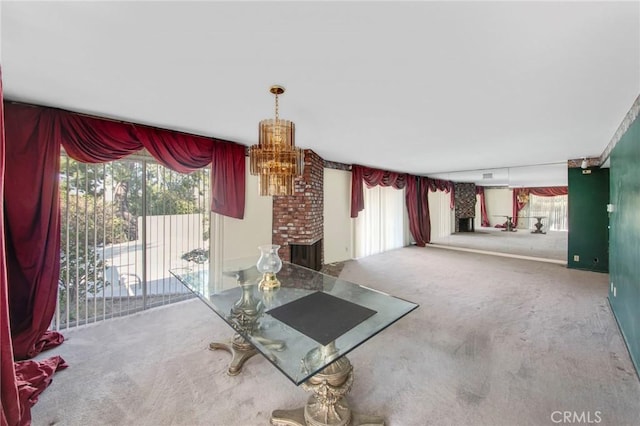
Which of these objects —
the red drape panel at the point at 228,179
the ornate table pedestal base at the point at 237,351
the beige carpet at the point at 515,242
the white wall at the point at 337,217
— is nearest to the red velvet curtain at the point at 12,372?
the ornate table pedestal base at the point at 237,351

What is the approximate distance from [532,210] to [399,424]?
6457mm

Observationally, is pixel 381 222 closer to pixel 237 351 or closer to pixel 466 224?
pixel 466 224

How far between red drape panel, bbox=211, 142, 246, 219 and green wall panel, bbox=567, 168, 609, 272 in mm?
5629

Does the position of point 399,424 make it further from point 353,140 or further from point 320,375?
point 353,140

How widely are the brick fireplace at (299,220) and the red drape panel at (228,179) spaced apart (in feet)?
2.14

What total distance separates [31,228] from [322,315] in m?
2.55

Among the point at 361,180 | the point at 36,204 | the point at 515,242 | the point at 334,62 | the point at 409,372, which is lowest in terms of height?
the point at 409,372

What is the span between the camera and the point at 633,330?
1901 mm

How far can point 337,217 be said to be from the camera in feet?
16.3

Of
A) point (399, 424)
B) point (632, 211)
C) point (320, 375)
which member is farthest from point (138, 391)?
point (632, 211)

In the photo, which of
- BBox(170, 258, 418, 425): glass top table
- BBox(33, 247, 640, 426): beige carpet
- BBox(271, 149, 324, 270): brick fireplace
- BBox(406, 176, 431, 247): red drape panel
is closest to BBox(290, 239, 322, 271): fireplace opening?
BBox(271, 149, 324, 270): brick fireplace

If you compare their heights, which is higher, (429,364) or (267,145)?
(267,145)

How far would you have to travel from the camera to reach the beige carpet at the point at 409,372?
1.46 m

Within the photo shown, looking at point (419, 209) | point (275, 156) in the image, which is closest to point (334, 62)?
point (275, 156)
